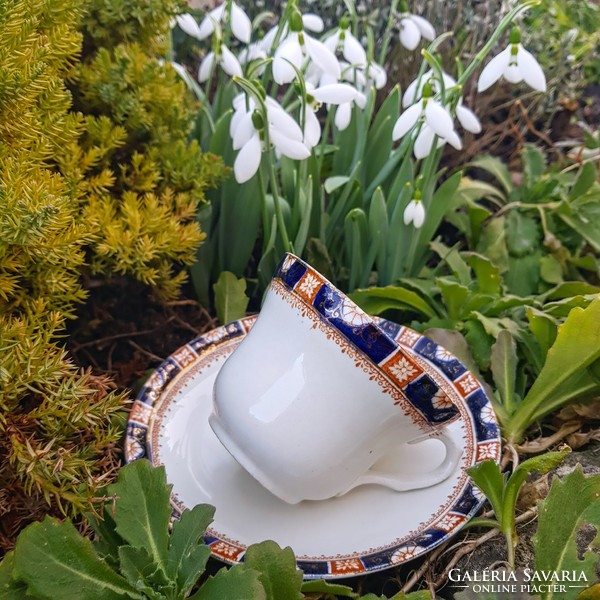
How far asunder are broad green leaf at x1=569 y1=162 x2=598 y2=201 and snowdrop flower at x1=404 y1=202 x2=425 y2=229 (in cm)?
48

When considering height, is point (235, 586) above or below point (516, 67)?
below

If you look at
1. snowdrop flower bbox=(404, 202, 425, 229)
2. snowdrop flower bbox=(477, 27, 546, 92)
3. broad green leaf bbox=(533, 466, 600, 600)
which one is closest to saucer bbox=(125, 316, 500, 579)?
broad green leaf bbox=(533, 466, 600, 600)

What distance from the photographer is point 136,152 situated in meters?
1.22

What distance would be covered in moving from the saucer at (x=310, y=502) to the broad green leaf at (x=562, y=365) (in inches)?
4.3

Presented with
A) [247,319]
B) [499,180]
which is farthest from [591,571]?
[499,180]

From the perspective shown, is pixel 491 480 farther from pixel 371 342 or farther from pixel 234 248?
pixel 234 248

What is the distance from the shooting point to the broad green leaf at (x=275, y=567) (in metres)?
0.80

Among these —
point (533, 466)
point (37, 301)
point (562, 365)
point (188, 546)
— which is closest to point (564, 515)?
point (533, 466)

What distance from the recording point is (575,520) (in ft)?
2.81

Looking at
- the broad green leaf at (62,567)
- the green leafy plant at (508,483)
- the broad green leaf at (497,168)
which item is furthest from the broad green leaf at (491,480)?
the broad green leaf at (497,168)

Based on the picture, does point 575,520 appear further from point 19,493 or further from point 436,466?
point 19,493

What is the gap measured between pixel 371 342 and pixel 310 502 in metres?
0.27

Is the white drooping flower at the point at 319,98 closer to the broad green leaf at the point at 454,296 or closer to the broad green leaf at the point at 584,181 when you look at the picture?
the broad green leaf at the point at 454,296

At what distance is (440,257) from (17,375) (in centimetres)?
99
